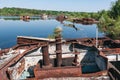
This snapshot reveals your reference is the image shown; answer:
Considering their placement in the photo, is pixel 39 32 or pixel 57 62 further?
pixel 39 32

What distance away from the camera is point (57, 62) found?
27922 millimetres

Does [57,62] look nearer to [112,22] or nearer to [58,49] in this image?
[58,49]

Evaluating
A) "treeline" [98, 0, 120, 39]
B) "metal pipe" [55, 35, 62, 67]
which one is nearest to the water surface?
"treeline" [98, 0, 120, 39]

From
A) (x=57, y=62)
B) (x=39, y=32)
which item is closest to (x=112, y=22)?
(x=39, y=32)

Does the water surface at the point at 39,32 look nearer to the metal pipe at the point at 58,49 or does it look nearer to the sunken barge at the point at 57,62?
the sunken barge at the point at 57,62

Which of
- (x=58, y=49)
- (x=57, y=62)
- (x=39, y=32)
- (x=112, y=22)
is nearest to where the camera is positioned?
(x=58, y=49)

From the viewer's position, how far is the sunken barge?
75.0 ft

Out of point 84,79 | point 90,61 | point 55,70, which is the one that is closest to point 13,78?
point 55,70

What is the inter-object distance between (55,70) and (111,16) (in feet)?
237

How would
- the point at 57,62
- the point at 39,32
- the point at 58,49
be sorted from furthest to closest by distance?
the point at 39,32 → the point at 57,62 → the point at 58,49

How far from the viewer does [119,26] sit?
220ft

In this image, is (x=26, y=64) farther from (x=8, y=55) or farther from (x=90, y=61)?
(x=90, y=61)

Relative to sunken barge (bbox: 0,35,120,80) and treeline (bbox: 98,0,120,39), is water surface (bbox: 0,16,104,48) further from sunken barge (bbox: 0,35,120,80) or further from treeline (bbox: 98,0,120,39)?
sunken barge (bbox: 0,35,120,80)

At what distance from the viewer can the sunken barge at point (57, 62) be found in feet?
75.0
